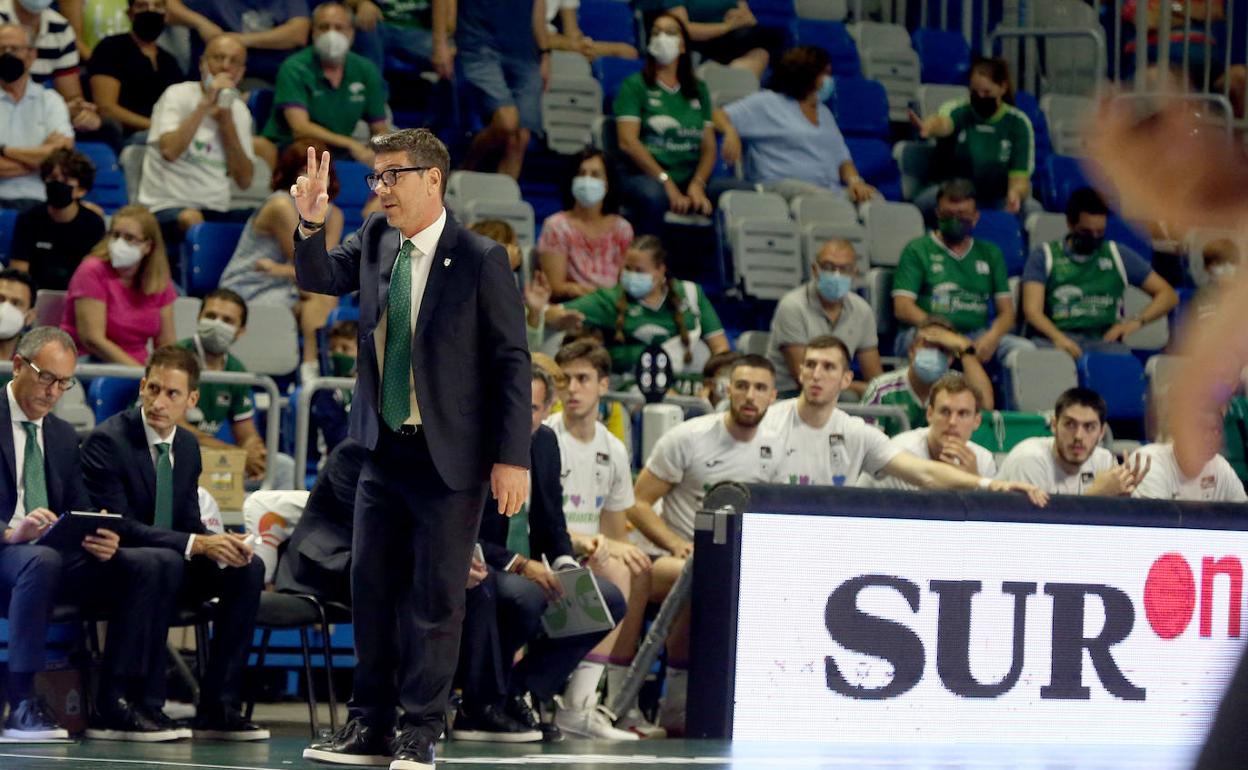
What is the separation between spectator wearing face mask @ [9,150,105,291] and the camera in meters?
9.96

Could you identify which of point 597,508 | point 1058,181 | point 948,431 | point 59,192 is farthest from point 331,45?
point 1058,181

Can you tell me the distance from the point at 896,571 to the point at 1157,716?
51.4 inches

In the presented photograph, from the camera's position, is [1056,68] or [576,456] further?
[1056,68]

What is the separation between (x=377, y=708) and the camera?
6223mm

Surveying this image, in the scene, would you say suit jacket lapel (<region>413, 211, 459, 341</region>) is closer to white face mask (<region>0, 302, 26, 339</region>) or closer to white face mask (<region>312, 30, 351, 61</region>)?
white face mask (<region>0, 302, 26, 339</region>)

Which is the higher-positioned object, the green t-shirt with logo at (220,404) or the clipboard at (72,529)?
the green t-shirt with logo at (220,404)

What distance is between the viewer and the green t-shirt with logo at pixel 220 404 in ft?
30.0

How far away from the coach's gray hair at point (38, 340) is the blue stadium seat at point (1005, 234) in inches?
308

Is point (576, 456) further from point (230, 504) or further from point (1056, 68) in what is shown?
point (1056, 68)

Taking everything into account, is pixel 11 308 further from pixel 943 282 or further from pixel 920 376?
pixel 943 282

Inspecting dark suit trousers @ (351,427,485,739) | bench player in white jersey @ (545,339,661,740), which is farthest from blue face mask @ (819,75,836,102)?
dark suit trousers @ (351,427,485,739)

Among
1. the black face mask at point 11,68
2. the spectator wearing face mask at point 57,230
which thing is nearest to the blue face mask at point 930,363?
the spectator wearing face mask at point 57,230

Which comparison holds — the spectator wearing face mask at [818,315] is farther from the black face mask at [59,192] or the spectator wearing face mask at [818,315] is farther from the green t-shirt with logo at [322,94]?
the black face mask at [59,192]

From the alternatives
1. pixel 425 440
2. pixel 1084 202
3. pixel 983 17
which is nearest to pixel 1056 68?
pixel 983 17
